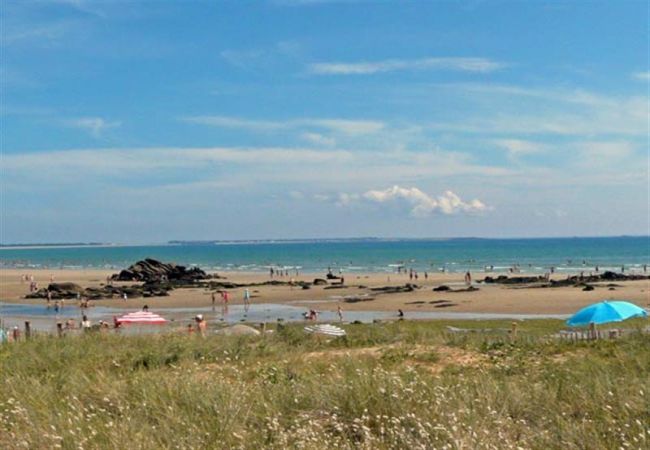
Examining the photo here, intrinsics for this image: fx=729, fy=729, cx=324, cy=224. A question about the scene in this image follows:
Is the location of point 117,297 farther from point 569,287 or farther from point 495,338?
point 495,338

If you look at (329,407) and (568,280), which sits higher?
(329,407)

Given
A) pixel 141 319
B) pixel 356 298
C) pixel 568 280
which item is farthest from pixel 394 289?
pixel 141 319

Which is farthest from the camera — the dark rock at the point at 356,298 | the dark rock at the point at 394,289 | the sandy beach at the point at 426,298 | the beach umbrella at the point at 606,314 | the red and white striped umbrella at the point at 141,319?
the dark rock at the point at 394,289

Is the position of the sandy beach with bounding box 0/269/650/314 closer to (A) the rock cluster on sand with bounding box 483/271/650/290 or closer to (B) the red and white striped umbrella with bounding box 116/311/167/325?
(A) the rock cluster on sand with bounding box 483/271/650/290

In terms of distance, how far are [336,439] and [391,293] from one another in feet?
151

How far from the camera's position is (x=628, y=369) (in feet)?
30.6

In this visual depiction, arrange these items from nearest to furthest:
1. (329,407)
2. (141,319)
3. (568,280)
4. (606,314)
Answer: (329,407) → (606,314) → (141,319) → (568,280)

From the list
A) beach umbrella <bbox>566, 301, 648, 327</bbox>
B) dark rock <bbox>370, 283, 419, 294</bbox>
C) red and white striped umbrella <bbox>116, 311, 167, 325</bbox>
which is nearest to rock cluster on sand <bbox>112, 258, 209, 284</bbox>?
dark rock <bbox>370, 283, 419, 294</bbox>

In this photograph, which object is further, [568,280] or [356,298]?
[568,280]

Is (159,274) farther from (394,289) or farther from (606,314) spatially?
(606,314)

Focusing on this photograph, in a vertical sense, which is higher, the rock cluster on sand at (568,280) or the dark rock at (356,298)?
the rock cluster on sand at (568,280)

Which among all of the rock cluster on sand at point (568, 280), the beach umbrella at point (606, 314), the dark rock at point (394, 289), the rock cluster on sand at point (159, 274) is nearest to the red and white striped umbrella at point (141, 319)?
the beach umbrella at point (606, 314)

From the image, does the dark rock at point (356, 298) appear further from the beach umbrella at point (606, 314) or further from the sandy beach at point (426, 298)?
the beach umbrella at point (606, 314)

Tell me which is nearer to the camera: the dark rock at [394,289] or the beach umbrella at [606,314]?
the beach umbrella at [606,314]
